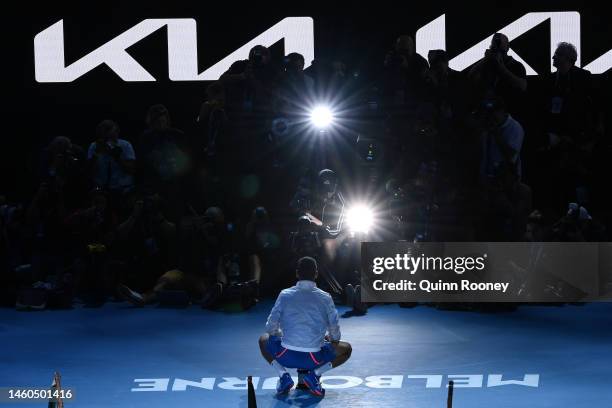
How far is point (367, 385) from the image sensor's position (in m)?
9.45

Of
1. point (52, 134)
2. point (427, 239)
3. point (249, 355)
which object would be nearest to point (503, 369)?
point (249, 355)

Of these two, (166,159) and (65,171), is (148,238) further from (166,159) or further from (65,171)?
(65,171)

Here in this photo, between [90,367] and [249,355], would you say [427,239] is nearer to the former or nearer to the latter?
[249,355]

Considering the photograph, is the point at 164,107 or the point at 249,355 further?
the point at 164,107

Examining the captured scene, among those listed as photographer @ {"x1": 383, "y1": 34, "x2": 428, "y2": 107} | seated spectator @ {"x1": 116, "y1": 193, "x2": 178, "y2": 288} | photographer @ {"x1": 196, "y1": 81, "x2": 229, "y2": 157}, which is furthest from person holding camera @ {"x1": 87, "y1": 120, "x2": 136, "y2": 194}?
photographer @ {"x1": 383, "y1": 34, "x2": 428, "y2": 107}

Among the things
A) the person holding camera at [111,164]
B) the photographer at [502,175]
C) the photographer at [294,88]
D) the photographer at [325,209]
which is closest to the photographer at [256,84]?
the photographer at [294,88]

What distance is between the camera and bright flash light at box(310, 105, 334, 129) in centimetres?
1395

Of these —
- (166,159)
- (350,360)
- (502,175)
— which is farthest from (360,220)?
(350,360)

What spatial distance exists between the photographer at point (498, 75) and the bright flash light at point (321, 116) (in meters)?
1.91

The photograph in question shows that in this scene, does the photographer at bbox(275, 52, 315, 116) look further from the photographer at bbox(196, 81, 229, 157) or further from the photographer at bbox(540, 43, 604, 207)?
the photographer at bbox(540, 43, 604, 207)

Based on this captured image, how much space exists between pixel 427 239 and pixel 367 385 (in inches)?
163

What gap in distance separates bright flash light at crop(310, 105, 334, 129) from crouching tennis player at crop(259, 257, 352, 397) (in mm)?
5233

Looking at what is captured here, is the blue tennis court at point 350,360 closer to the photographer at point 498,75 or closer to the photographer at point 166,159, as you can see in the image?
the photographer at point 166,159

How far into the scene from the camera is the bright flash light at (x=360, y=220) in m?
13.4
